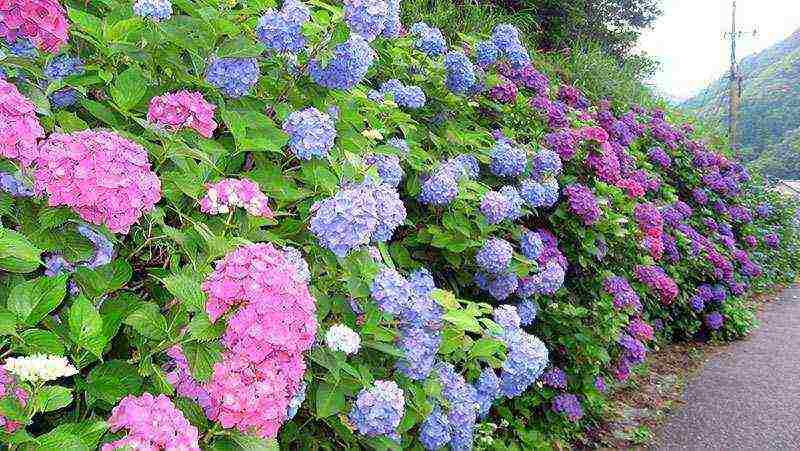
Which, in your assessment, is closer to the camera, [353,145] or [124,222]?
[124,222]

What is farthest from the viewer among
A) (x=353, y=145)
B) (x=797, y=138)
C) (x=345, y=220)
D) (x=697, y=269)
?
(x=797, y=138)

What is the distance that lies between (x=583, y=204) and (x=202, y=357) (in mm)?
2879

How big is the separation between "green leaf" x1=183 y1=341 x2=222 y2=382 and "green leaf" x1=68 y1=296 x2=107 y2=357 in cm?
14

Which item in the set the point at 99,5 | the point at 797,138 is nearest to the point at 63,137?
the point at 99,5

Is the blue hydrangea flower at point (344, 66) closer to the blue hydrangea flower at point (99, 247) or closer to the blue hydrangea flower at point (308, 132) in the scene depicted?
the blue hydrangea flower at point (308, 132)

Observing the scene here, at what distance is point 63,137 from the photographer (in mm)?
1206

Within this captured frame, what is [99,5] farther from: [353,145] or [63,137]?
[63,137]

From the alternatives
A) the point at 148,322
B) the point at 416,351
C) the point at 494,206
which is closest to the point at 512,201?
the point at 494,206

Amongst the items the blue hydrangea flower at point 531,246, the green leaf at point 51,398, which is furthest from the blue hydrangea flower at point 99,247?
the blue hydrangea flower at point 531,246

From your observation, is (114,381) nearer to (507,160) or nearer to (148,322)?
(148,322)

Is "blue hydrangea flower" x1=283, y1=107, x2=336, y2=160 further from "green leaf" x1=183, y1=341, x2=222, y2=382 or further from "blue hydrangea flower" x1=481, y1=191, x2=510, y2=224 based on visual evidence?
"blue hydrangea flower" x1=481, y1=191, x2=510, y2=224

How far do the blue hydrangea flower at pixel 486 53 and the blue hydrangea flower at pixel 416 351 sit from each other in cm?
196

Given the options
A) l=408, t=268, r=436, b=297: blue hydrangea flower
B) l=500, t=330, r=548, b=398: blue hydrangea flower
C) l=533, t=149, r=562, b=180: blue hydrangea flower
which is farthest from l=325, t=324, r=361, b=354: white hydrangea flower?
l=533, t=149, r=562, b=180: blue hydrangea flower

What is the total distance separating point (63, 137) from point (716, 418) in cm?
448
